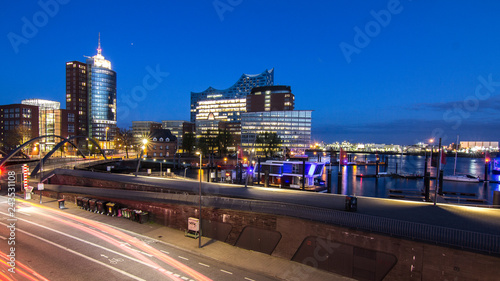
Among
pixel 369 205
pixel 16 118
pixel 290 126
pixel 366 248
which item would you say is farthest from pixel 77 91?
pixel 366 248

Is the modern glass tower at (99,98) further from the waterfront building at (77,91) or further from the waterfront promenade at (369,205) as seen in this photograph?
the waterfront promenade at (369,205)

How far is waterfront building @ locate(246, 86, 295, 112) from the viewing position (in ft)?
511

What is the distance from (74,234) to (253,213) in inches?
570

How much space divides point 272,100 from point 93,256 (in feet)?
480

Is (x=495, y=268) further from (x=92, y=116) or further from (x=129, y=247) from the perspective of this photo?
(x=92, y=116)

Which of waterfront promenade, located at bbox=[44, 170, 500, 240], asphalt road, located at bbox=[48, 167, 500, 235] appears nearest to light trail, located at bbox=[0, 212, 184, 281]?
waterfront promenade, located at bbox=[44, 170, 500, 240]

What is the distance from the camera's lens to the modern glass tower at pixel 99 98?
510 ft

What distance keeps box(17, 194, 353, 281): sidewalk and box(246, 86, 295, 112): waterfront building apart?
137936mm

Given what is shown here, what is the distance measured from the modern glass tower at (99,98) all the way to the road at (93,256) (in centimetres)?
15103

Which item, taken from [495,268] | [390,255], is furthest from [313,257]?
[495,268]

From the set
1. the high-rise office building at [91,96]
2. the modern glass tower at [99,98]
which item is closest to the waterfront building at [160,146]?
the high-rise office building at [91,96]

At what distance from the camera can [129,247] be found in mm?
17609

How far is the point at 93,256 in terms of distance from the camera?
16.0 m

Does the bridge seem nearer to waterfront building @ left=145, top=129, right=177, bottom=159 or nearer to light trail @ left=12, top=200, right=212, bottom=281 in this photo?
light trail @ left=12, top=200, right=212, bottom=281
